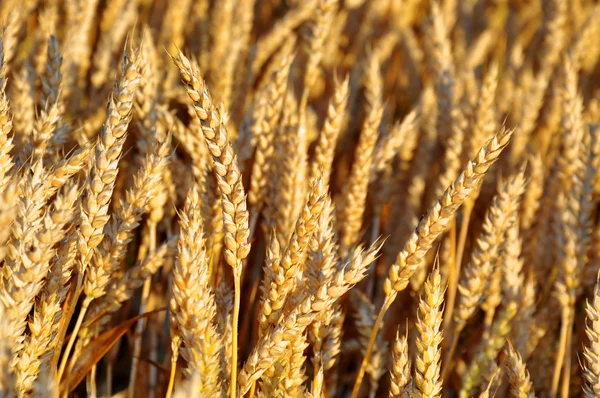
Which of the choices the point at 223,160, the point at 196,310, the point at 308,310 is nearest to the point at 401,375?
the point at 308,310

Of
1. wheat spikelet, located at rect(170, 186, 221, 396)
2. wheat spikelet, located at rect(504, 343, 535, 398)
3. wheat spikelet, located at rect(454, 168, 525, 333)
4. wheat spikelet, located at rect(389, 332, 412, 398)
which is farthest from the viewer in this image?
wheat spikelet, located at rect(454, 168, 525, 333)

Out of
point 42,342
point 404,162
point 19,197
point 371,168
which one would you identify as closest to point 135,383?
point 42,342

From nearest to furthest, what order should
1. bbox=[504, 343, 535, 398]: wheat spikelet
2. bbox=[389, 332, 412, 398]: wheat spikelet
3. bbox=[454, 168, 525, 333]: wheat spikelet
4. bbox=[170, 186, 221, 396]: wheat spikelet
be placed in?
bbox=[170, 186, 221, 396]: wheat spikelet
bbox=[389, 332, 412, 398]: wheat spikelet
bbox=[504, 343, 535, 398]: wheat spikelet
bbox=[454, 168, 525, 333]: wheat spikelet

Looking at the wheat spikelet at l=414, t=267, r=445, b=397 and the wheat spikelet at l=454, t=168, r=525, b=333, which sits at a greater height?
the wheat spikelet at l=414, t=267, r=445, b=397

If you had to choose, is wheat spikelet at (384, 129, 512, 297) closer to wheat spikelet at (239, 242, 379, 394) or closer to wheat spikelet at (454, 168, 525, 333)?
wheat spikelet at (239, 242, 379, 394)

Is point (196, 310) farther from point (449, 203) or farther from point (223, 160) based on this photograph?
point (449, 203)

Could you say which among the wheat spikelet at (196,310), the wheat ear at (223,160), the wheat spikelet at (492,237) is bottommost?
the wheat spikelet at (492,237)

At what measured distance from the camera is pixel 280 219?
148 centimetres

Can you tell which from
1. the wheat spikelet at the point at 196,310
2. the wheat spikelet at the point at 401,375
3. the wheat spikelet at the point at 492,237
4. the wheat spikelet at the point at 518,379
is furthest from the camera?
the wheat spikelet at the point at 492,237

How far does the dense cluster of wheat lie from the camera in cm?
104

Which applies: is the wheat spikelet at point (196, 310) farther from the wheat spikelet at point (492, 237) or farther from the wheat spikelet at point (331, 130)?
the wheat spikelet at point (492, 237)

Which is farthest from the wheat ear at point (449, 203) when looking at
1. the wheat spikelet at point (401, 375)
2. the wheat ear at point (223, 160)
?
the wheat ear at point (223, 160)

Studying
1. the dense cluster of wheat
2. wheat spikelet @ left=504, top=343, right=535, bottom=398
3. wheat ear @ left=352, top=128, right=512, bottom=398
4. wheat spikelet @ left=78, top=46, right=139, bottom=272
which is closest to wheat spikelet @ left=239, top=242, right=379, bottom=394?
the dense cluster of wheat

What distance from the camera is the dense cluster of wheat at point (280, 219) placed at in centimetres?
104
